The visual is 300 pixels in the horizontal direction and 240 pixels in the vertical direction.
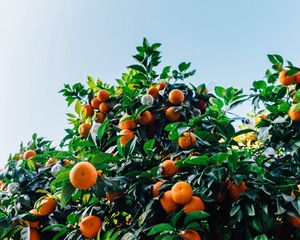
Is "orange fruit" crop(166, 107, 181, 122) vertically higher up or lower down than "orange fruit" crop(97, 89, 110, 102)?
lower down

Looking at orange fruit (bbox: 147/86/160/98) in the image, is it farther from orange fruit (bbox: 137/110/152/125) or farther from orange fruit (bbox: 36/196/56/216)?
orange fruit (bbox: 36/196/56/216)

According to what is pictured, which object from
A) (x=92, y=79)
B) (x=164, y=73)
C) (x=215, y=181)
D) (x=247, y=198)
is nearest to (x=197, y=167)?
(x=215, y=181)

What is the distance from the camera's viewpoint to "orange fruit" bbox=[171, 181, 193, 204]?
1.75 m

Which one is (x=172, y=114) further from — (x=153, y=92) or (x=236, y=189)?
(x=236, y=189)

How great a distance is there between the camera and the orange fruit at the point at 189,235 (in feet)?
5.46

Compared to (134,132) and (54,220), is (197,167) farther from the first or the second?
(54,220)

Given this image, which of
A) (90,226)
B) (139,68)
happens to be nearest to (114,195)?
(90,226)

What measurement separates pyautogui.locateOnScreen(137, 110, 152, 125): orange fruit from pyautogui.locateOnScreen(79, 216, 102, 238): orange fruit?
29.9 inches

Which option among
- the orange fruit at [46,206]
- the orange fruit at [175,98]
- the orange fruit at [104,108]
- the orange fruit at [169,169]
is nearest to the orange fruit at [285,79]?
the orange fruit at [175,98]

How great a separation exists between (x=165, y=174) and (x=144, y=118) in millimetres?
509

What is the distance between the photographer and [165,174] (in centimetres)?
206

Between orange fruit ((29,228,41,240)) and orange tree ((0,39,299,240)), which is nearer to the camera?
orange tree ((0,39,299,240))

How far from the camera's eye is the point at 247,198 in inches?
68.8

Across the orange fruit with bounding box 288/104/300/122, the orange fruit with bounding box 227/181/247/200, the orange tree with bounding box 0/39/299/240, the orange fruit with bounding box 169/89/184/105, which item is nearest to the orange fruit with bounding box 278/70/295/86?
the orange tree with bounding box 0/39/299/240
